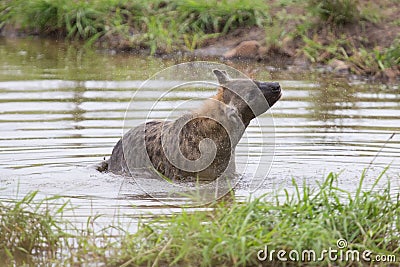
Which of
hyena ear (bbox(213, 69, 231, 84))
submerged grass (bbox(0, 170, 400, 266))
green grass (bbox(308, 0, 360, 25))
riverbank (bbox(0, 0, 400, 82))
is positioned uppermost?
green grass (bbox(308, 0, 360, 25))

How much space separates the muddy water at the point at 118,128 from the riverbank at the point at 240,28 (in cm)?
55

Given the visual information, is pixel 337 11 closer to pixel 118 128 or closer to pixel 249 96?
pixel 118 128

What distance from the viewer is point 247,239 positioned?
5.12 m

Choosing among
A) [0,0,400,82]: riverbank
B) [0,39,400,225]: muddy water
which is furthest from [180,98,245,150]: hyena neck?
[0,0,400,82]: riverbank

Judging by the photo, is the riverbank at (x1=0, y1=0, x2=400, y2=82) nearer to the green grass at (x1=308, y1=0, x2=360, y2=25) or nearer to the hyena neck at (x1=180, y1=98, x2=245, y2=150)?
the green grass at (x1=308, y1=0, x2=360, y2=25)

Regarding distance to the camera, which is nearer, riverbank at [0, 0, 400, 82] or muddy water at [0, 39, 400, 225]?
muddy water at [0, 39, 400, 225]

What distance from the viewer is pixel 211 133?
24.6 ft

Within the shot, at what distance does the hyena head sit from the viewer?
290 inches

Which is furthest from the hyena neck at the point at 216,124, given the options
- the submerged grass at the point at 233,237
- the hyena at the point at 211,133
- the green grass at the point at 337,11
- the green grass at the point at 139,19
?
the green grass at the point at 139,19

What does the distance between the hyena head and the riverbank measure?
503 centimetres

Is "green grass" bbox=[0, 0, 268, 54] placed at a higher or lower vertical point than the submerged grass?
higher

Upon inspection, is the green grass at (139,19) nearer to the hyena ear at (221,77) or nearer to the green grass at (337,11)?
the green grass at (337,11)

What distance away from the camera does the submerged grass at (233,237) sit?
509cm

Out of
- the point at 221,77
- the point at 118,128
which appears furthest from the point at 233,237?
the point at 118,128
